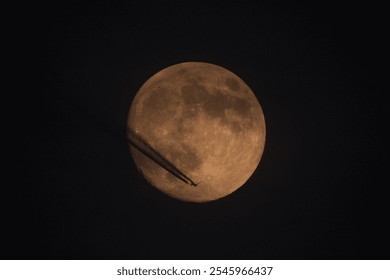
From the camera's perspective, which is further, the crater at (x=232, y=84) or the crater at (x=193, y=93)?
the crater at (x=232, y=84)

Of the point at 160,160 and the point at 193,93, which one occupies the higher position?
the point at 193,93

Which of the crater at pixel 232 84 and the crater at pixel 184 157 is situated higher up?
the crater at pixel 232 84

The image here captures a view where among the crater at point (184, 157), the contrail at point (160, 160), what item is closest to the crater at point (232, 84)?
the crater at point (184, 157)

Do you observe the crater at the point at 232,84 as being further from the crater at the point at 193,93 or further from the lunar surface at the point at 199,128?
the crater at the point at 193,93

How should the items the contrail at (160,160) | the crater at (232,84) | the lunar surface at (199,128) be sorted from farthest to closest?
the crater at (232,84) < the contrail at (160,160) < the lunar surface at (199,128)

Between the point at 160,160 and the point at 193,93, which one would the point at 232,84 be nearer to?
the point at 193,93

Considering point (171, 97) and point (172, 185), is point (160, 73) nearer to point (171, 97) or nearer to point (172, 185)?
point (171, 97)

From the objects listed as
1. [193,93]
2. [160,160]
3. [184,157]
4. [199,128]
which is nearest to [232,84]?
[193,93]

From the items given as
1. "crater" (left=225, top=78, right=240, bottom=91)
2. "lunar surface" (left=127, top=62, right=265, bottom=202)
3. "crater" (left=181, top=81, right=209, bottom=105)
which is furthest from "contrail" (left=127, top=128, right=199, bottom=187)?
"crater" (left=225, top=78, right=240, bottom=91)

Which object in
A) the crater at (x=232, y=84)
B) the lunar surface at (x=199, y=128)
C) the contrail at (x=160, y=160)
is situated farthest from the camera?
the crater at (x=232, y=84)
